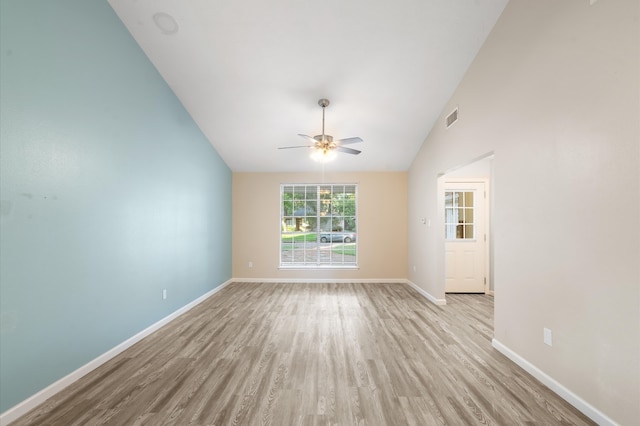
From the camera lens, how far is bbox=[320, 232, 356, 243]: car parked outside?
655 cm

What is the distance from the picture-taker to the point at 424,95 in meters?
4.12

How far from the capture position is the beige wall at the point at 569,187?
172cm

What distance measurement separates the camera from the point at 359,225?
641 centimetres

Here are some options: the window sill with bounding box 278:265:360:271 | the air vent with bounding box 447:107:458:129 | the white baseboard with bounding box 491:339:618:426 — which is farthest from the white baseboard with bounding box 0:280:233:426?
the air vent with bounding box 447:107:458:129

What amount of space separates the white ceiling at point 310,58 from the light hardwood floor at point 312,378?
10.5 ft

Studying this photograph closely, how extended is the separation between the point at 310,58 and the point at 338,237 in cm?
406

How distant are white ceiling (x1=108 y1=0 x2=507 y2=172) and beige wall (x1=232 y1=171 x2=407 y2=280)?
1512mm

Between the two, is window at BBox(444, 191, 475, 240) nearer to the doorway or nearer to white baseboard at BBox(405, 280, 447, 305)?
the doorway

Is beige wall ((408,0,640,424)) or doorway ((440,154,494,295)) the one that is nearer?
beige wall ((408,0,640,424))

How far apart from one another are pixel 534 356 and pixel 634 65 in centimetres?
234

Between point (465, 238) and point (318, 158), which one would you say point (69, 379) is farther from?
point (465, 238)

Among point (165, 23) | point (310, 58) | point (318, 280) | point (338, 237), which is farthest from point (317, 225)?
point (165, 23)

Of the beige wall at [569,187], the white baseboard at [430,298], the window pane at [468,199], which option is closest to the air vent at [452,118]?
the beige wall at [569,187]

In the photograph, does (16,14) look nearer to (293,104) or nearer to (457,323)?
(293,104)
